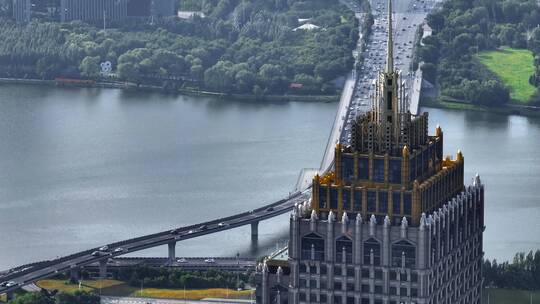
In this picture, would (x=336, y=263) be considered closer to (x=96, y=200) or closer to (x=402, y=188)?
(x=402, y=188)

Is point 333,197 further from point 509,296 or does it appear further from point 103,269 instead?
point 103,269

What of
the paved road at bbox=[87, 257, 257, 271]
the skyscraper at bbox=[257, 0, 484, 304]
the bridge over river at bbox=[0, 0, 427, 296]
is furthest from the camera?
the paved road at bbox=[87, 257, 257, 271]

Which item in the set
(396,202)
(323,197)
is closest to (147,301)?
(323,197)

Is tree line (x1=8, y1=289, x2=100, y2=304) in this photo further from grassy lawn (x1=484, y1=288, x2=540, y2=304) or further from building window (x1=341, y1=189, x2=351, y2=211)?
building window (x1=341, y1=189, x2=351, y2=211)

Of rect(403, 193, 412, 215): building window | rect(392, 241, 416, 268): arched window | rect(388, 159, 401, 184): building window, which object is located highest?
rect(388, 159, 401, 184): building window

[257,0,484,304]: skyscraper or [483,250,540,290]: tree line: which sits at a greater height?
[257,0,484,304]: skyscraper

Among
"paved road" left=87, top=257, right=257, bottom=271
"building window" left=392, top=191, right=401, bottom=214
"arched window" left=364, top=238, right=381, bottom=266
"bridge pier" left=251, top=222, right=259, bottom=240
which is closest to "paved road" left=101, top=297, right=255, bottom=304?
"paved road" left=87, top=257, right=257, bottom=271
